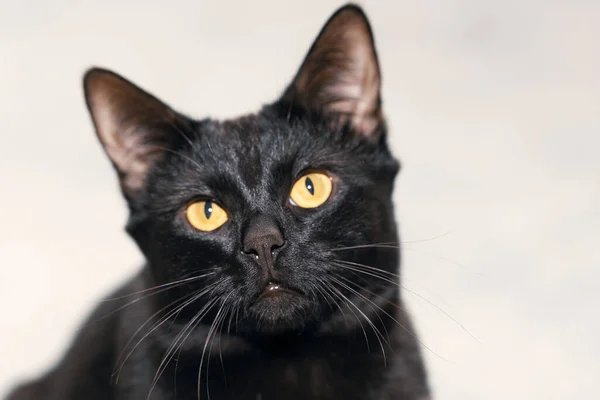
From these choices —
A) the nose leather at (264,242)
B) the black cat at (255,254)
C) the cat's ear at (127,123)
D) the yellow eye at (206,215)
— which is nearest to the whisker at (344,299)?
the black cat at (255,254)

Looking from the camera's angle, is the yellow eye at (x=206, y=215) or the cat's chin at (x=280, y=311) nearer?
the cat's chin at (x=280, y=311)

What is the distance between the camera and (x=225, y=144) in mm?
1319

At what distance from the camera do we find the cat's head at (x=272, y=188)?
1147 mm

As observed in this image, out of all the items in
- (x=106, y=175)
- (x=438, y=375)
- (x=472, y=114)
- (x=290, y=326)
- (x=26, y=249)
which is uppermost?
(x=472, y=114)

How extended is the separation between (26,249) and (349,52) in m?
0.80

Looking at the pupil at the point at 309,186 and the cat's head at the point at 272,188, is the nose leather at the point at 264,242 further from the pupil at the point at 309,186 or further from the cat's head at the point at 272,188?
the pupil at the point at 309,186

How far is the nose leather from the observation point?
3.65 feet

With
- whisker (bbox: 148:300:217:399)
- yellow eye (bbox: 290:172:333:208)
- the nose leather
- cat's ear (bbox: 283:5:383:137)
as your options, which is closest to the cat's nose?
the nose leather

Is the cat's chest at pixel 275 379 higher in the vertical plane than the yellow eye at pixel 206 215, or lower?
lower

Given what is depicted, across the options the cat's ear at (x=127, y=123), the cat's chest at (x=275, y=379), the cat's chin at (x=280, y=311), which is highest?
the cat's ear at (x=127, y=123)

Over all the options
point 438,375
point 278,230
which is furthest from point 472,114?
point 278,230

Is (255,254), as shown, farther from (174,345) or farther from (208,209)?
(174,345)

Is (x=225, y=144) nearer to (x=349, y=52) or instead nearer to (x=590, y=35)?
(x=349, y=52)

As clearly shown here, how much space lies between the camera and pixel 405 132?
1612mm
